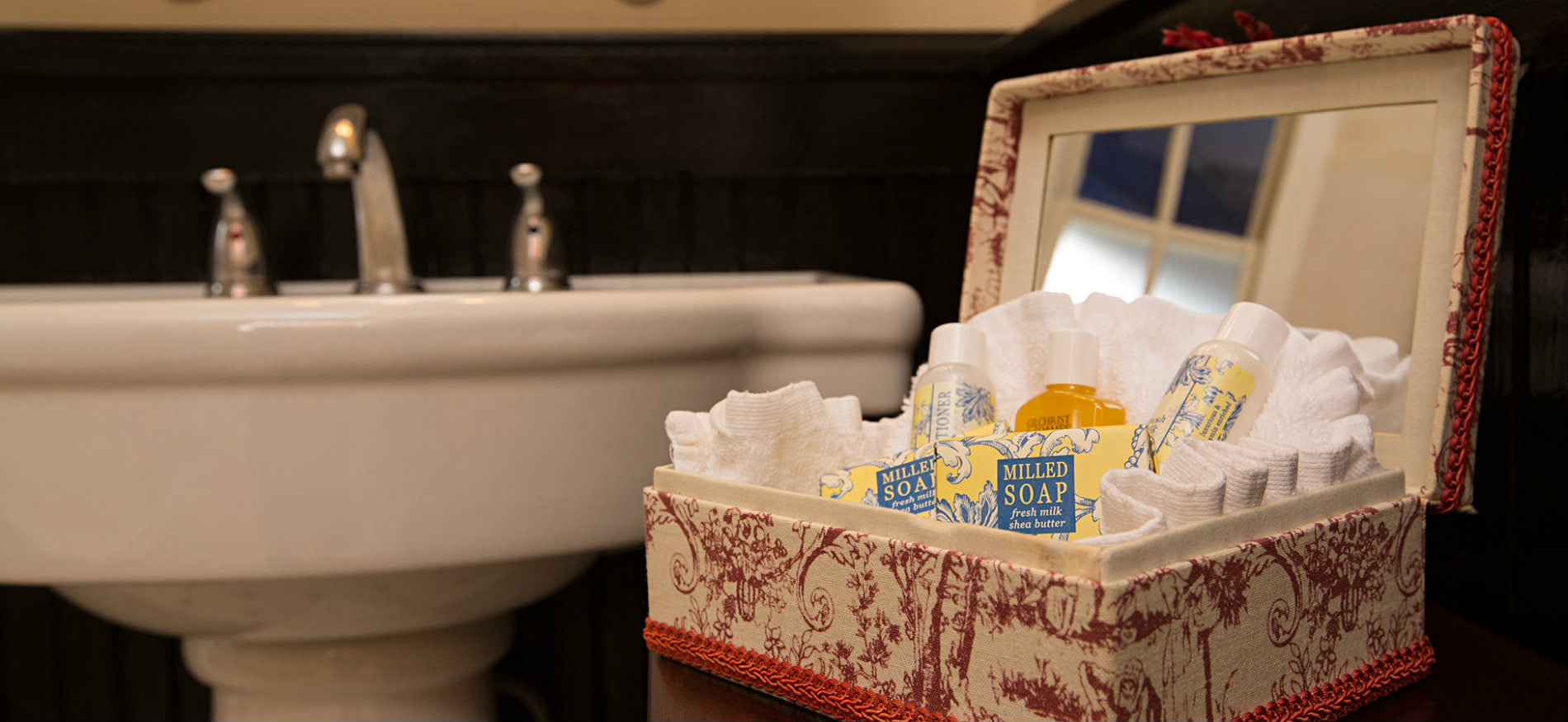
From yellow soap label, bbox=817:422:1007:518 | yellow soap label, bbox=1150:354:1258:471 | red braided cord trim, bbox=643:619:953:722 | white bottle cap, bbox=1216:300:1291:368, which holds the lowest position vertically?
red braided cord trim, bbox=643:619:953:722

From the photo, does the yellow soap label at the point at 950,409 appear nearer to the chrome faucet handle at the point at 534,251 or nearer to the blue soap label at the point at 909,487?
the blue soap label at the point at 909,487

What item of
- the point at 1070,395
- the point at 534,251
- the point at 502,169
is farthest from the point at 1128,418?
the point at 502,169

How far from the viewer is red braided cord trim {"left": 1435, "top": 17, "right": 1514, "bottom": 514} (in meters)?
0.37

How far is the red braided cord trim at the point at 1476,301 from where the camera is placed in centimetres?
37

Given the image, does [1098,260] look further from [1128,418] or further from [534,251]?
[534,251]

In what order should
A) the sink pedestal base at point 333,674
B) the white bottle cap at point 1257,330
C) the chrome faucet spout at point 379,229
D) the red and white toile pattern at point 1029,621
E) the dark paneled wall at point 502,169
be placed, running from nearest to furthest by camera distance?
1. the red and white toile pattern at point 1029,621
2. the white bottle cap at point 1257,330
3. the sink pedestal base at point 333,674
4. the chrome faucet spout at point 379,229
5. the dark paneled wall at point 502,169

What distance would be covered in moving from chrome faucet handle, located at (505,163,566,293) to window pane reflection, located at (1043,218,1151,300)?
41 cm

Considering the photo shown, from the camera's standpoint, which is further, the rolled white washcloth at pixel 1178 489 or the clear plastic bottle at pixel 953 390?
the clear plastic bottle at pixel 953 390

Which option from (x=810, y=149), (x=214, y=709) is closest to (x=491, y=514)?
(x=214, y=709)

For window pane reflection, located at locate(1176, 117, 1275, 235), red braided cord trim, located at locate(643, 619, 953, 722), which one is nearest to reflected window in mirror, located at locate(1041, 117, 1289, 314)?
window pane reflection, located at locate(1176, 117, 1275, 235)

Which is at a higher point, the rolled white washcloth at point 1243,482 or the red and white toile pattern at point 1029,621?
the rolled white washcloth at point 1243,482

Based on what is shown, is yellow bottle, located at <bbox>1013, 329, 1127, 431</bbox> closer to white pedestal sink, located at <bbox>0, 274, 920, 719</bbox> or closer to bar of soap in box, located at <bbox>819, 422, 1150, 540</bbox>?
bar of soap in box, located at <bbox>819, 422, 1150, 540</bbox>

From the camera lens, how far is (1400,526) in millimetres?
340

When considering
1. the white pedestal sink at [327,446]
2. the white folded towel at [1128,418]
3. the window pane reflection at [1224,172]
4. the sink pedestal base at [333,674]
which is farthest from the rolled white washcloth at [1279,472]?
the sink pedestal base at [333,674]
